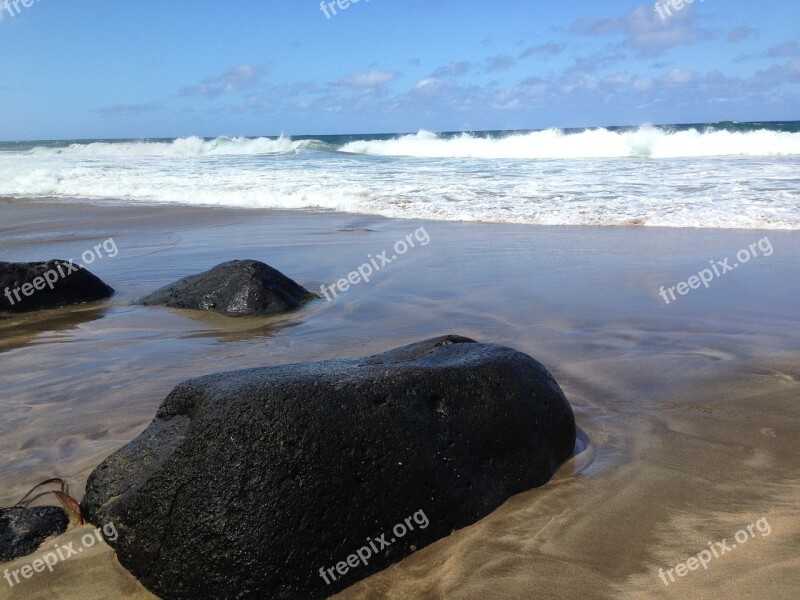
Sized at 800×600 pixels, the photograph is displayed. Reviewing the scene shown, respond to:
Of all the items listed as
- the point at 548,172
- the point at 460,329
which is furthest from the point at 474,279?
the point at 548,172

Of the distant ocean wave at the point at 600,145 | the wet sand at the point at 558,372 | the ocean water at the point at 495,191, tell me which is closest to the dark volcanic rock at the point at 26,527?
the wet sand at the point at 558,372

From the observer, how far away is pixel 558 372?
3947 millimetres

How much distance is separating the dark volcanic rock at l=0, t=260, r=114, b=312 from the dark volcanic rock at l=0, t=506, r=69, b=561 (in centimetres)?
366

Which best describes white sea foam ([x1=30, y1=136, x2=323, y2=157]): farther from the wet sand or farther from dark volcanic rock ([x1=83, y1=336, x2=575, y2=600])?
dark volcanic rock ([x1=83, y1=336, x2=575, y2=600])

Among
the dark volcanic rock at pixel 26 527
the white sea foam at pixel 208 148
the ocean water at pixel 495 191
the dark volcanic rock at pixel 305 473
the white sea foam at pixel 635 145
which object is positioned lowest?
the dark volcanic rock at pixel 26 527

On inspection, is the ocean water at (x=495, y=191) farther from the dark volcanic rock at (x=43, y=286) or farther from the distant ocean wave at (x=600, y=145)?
the dark volcanic rock at (x=43, y=286)

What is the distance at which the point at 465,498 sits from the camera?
2.49 m

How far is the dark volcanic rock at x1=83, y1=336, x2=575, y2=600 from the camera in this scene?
2.17m

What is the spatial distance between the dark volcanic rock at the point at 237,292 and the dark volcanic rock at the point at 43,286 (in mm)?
488

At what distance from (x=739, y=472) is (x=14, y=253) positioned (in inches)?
323

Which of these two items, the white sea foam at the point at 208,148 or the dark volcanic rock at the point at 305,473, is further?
the white sea foam at the point at 208,148

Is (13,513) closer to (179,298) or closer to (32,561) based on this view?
(32,561)

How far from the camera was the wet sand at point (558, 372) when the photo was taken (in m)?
2.26

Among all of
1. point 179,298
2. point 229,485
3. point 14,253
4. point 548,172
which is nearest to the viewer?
point 229,485
